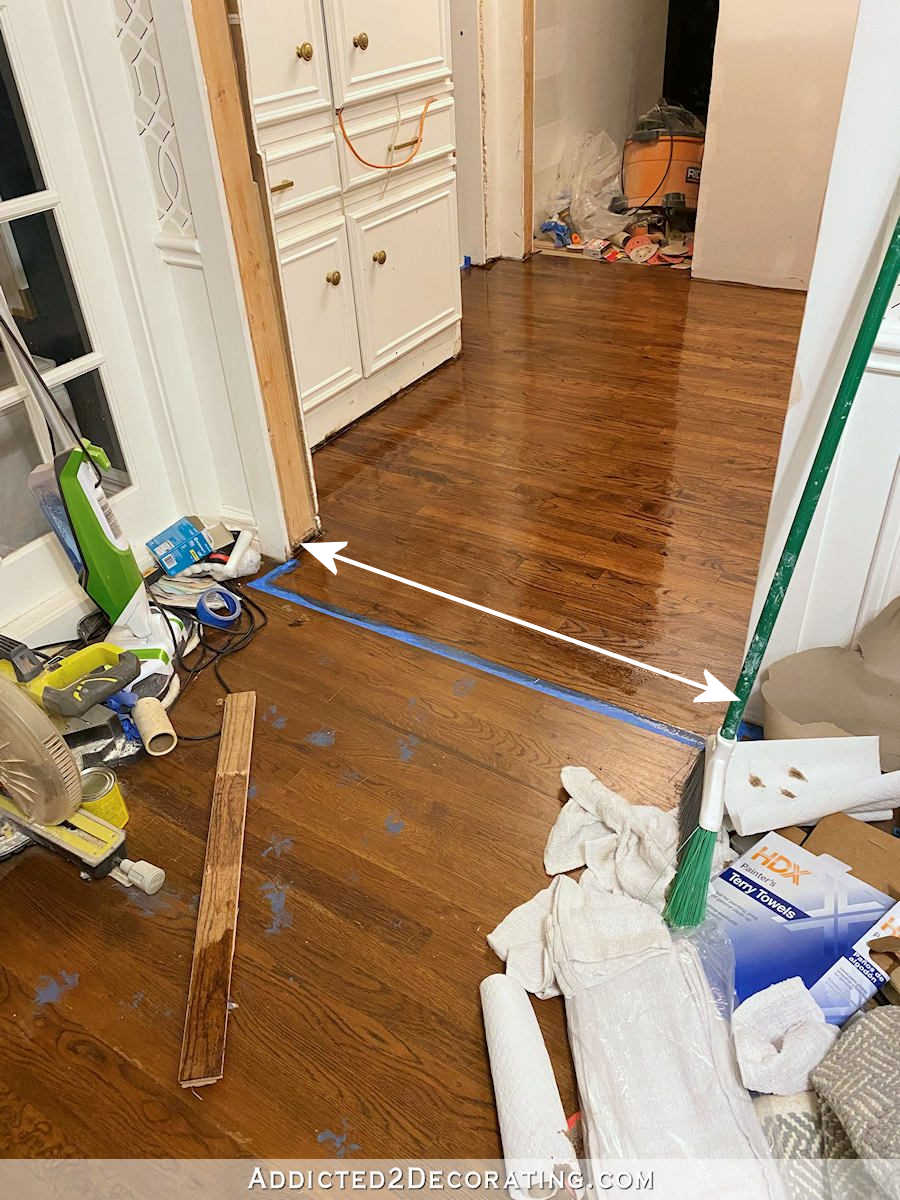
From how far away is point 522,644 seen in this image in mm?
2193

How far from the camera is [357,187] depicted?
290cm

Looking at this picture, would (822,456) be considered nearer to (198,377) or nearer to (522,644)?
(522,644)

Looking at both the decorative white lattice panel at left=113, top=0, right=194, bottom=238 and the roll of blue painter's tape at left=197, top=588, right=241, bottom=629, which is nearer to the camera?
the decorative white lattice panel at left=113, top=0, right=194, bottom=238

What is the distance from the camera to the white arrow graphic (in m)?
2.02

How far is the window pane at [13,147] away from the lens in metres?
1.86

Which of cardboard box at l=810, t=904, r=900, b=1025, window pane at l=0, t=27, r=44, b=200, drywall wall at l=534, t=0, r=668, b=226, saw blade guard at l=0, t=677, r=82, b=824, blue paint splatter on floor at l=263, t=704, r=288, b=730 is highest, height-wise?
window pane at l=0, t=27, r=44, b=200

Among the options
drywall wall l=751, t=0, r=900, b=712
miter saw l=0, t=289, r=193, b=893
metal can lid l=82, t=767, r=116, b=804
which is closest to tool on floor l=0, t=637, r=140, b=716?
miter saw l=0, t=289, r=193, b=893

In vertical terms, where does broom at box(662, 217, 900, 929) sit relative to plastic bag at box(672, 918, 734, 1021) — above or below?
above

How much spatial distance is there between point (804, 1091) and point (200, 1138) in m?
0.87

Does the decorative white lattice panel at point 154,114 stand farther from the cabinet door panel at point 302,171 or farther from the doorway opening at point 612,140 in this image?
the doorway opening at point 612,140

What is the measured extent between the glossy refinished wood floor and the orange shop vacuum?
1821 millimetres

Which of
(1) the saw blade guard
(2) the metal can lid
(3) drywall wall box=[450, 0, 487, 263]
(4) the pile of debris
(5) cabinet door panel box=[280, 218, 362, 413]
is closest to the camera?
(4) the pile of debris

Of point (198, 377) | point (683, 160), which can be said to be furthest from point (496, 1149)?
point (683, 160)

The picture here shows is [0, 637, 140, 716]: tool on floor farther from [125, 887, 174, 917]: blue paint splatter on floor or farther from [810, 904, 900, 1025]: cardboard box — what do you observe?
[810, 904, 900, 1025]: cardboard box
